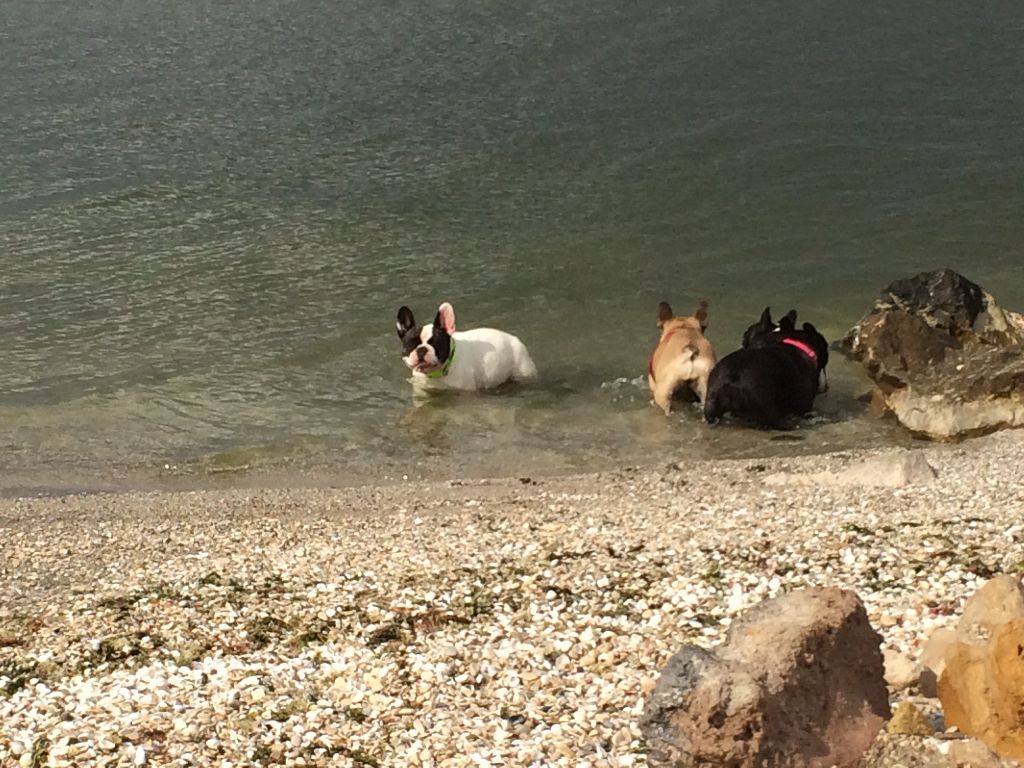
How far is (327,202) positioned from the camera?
19891 millimetres

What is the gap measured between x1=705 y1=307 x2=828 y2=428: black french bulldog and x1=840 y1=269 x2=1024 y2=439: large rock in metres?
0.98

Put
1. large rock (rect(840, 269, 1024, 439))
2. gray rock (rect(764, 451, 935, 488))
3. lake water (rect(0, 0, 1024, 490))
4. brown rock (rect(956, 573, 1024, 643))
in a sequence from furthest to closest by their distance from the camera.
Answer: lake water (rect(0, 0, 1024, 490)) → large rock (rect(840, 269, 1024, 439)) → gray rock (rect(764, 451, 935, 488)) → brown rock (rect(956, 573, 1024, 643))

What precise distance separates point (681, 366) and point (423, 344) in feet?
8.84

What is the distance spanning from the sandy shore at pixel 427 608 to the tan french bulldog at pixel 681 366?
3130 mm

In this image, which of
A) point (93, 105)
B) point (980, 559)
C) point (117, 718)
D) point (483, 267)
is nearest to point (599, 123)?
point (483, 267)

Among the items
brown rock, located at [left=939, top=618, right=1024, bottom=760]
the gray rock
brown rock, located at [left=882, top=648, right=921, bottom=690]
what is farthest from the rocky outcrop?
the gray rock

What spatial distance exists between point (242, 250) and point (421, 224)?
8.62 ft

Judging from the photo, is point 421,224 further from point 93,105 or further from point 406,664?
point 406,664

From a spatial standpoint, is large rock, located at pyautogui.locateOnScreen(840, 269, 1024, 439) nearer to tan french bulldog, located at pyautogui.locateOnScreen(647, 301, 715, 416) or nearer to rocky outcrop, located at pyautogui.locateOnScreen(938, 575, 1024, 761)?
tan french bulldog, located at pyautogui.locateOnScreen(647, 301, 715, 416)

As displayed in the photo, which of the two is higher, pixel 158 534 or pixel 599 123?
pixel 599 123

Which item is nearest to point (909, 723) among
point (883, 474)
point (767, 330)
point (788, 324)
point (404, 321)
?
point (883, 474)

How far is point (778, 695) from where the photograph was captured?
453 centimetres

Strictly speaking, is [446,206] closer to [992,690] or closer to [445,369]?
[445,369]

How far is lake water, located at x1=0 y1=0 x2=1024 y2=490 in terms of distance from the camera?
1368cm
